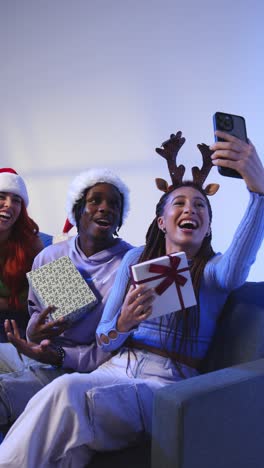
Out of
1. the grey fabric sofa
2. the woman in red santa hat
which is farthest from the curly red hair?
the grey fabric sofa

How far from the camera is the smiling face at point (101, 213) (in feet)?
5.82

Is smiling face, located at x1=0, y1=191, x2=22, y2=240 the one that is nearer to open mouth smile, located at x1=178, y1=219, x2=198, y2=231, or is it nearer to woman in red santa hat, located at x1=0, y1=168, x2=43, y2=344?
woman in red santa hat, located at x1=0, y1=168, x2=43, y2=344

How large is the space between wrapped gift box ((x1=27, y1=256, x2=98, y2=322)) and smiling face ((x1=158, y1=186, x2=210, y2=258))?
314mm

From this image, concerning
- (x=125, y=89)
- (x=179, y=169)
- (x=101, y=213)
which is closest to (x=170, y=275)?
(x=179, y=169)

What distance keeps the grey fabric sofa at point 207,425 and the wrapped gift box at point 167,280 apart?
7.7 inches

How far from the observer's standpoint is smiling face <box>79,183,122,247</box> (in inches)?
69.8

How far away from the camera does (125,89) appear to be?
3092 mm

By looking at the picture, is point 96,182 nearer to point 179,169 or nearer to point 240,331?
point 179,169

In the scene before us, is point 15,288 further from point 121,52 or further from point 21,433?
point 121,52

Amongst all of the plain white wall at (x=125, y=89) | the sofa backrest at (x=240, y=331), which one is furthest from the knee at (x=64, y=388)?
the plain white wall at (x=125, y=89)

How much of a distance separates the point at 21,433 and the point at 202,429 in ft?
1.31

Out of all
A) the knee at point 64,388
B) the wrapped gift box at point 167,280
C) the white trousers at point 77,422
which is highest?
the wrapped gift box at point 167,280

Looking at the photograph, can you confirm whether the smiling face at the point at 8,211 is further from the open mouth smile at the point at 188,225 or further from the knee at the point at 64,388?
the knee at the point at 64,388

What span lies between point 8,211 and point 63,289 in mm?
650
